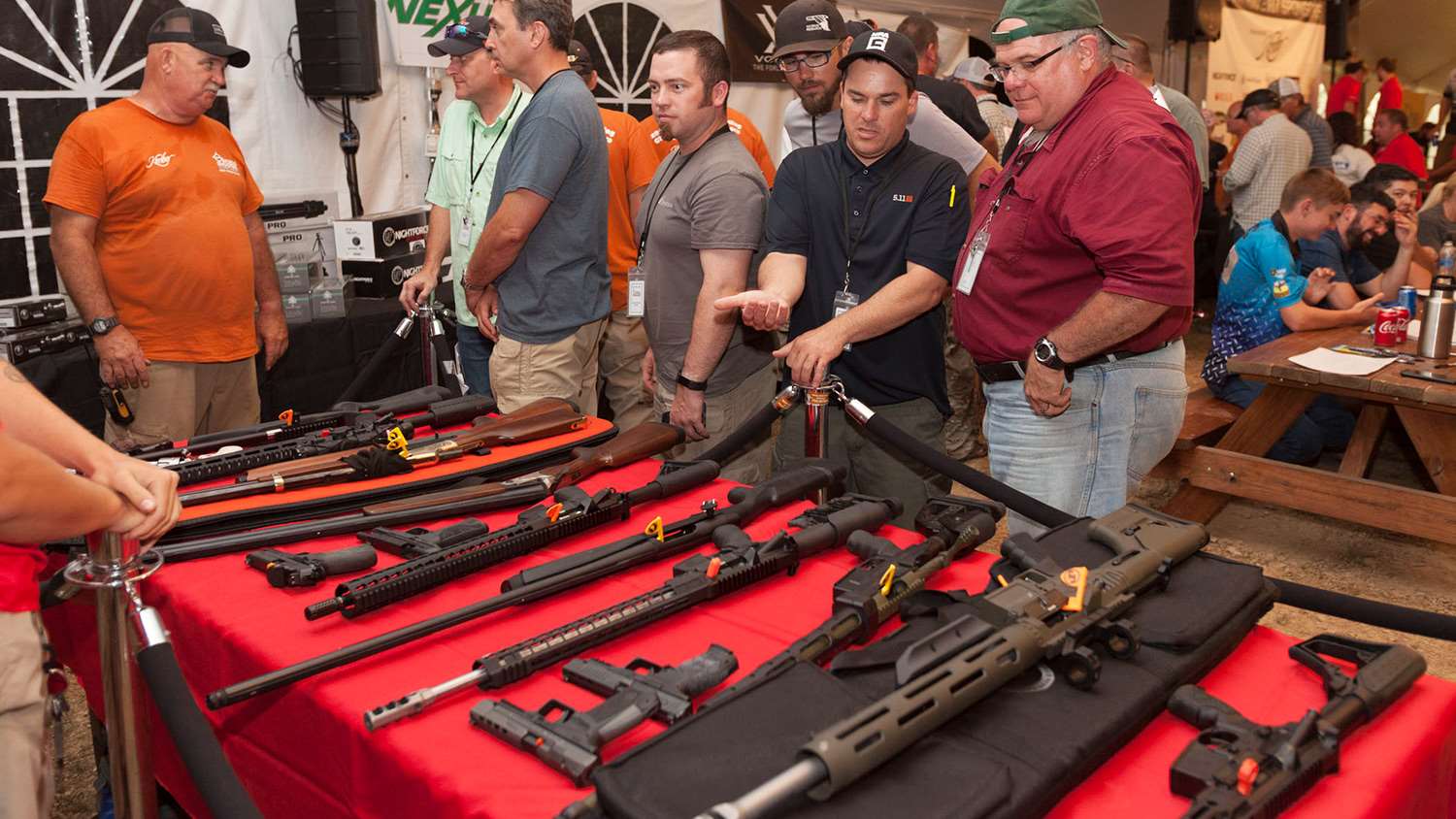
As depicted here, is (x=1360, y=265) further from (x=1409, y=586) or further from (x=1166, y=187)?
(x=1166, y=187)

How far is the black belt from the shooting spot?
8.55ft

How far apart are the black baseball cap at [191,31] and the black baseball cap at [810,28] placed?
1.95m

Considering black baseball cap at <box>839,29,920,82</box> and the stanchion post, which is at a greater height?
black baseball cap at <box>839,29,920,82</box>

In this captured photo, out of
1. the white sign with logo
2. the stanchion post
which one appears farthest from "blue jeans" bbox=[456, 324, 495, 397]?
the white sign with logo

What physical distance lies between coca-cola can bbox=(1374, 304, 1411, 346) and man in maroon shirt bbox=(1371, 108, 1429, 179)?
6.43 metres

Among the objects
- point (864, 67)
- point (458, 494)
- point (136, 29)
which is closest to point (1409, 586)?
point (864, 67)

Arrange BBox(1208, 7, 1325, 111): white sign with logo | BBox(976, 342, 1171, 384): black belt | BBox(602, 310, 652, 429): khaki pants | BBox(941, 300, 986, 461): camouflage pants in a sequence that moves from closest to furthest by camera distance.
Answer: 1. BBox(976, 342, 1171, 384): black belt
2. BBox(602, 310, 652, 429): khaki pants
3. BBox(941, 300, 986, 461): camouflage pants
4. BBox(1208, 7, 1325, 111): white sign with logo

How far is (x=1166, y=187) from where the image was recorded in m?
2.36

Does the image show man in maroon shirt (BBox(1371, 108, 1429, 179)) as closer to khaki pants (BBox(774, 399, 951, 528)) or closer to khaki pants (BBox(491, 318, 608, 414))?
khaki pants (BBox(774, 399, 951, 528))

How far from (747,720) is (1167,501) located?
412 cm

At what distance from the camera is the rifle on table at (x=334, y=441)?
2.58 metres

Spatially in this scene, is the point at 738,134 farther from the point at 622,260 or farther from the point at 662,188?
the point at 662,188

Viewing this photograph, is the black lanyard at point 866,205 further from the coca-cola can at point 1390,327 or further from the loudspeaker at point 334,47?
the loudspeaker at point 334,47

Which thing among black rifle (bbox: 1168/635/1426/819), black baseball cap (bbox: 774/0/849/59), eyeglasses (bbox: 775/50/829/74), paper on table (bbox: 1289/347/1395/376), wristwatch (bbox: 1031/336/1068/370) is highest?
black baseball cap (bbox: 774/0/849/59)
